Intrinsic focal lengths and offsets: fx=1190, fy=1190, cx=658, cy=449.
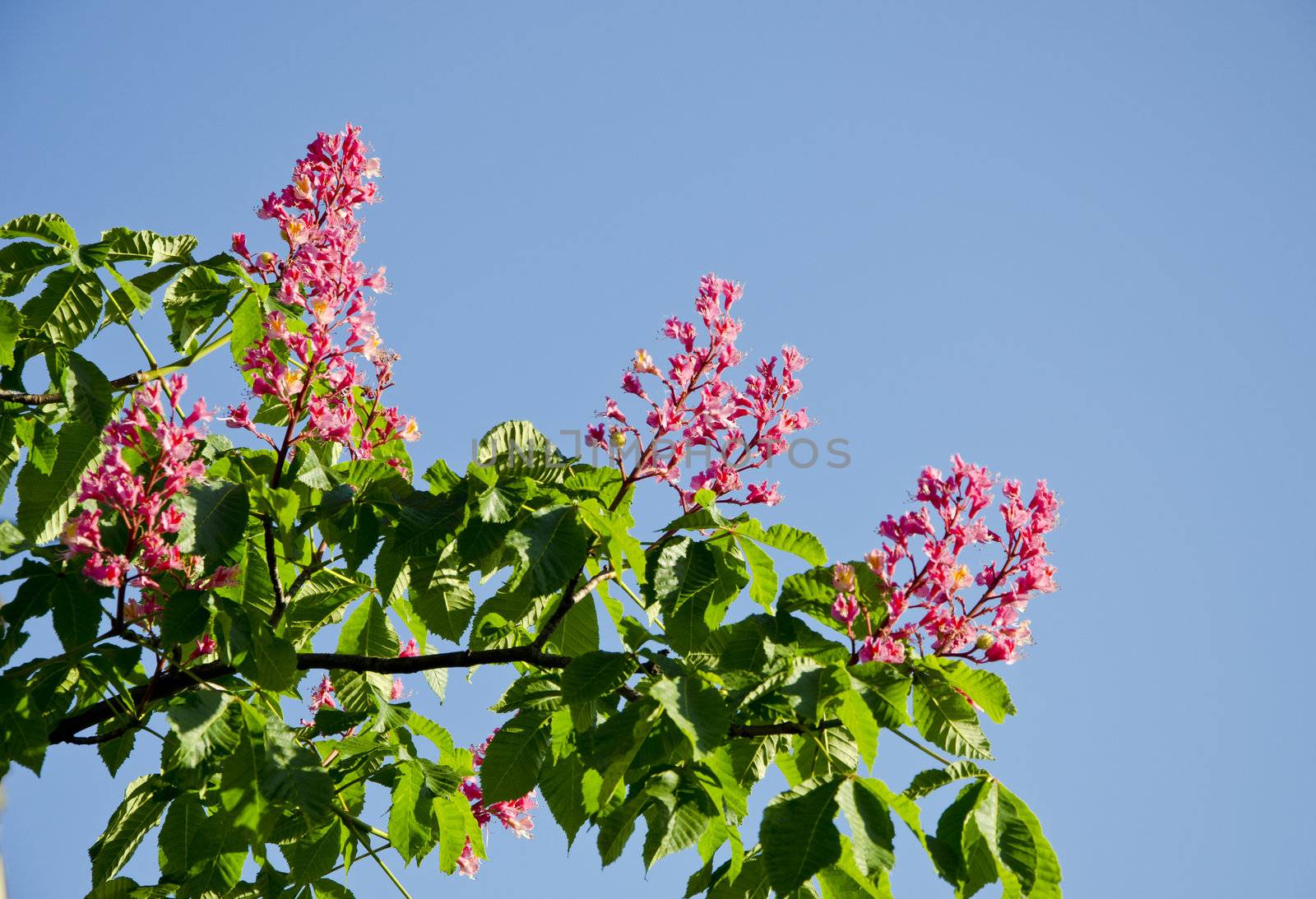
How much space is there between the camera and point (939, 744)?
2.90 meters

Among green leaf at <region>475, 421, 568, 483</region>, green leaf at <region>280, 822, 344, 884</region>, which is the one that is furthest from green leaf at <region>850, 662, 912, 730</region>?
green leaf at <region>280, 822, 344, 884</region>

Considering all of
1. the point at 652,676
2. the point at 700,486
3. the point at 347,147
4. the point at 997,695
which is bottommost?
the point at 997,695

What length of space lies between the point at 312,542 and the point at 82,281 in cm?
105

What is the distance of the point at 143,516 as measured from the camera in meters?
3.14

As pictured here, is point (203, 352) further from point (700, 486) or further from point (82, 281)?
point (700, 486)

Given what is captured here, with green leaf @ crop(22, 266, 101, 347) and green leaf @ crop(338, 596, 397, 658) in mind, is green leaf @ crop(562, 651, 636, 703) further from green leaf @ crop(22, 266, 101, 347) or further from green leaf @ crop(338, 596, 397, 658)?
green leaf @ crop(22, 266, 101, 347)

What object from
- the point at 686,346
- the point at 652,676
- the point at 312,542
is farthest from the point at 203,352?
the point at 652,676

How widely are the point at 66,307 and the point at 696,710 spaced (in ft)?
7.67

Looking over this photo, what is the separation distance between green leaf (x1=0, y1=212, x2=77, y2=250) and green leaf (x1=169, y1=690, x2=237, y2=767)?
4.97 ft

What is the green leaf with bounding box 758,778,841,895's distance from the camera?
2.53 meters

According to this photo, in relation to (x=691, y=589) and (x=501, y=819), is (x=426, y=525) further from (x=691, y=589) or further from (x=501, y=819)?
(x=501, y=819)

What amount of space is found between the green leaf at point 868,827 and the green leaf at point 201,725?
151cm

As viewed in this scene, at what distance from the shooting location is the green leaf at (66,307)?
11.7ft

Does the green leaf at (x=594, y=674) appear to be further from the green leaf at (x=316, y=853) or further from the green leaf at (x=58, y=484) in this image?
the green leaf at (x=58, y=484)
